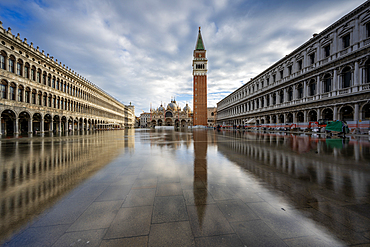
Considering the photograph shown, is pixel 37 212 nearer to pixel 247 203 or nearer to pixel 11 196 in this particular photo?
pixel 11 196

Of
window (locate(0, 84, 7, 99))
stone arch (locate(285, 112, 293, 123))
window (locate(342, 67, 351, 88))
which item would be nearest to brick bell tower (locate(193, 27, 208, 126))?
stone arch (locate(285, 112, 293, 123))

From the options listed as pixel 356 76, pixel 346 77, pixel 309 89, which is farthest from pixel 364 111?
pixel 309 89

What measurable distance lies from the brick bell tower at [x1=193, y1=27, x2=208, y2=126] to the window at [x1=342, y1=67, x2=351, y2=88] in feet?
213

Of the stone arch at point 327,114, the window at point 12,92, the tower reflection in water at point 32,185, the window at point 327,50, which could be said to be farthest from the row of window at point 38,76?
the stone arch at point 327,114

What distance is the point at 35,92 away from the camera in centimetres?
2817

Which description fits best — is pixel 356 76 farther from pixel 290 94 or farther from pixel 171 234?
pixel 171 234

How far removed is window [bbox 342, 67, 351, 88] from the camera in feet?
67.5

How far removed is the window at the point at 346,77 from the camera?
810 inches

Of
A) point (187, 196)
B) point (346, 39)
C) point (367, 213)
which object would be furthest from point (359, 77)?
point (187, 196)

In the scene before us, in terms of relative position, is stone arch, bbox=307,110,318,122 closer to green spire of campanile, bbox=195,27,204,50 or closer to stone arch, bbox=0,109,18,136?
stone arch, bbox=0,109,18,136

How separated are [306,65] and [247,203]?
33065 mm

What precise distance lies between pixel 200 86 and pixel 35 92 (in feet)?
223

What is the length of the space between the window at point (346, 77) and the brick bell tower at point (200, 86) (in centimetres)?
6483

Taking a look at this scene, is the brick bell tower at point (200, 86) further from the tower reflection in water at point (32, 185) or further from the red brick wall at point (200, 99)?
the tower reflection in water at point (32, 185)
